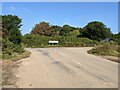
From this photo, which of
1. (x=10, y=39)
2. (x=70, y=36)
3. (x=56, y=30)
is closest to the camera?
(x=10, y=39)

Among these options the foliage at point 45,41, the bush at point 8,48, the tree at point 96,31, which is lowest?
the bush at point 8,48

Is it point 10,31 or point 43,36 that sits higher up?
point 43,36

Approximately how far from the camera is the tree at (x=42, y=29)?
368 ft

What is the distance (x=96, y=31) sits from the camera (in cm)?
9575

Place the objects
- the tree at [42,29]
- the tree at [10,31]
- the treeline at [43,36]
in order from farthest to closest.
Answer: the tree at [42,29], the tree at [10,31], the treeline at [43,36]

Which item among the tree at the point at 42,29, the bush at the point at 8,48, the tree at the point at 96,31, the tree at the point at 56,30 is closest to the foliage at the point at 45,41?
the tree at the point at 96,31

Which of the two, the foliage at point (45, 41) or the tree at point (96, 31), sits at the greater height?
the tree at point (96, 31)

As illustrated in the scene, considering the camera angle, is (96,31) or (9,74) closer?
(9,74)

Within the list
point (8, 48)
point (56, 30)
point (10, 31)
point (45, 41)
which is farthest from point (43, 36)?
point (8, 48)

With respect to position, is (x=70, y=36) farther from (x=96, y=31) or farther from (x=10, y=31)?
(x=10, y=31)

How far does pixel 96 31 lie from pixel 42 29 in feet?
77.4

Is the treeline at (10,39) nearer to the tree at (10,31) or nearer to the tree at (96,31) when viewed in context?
the tree at (10,31)

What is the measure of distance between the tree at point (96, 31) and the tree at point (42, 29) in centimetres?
1744

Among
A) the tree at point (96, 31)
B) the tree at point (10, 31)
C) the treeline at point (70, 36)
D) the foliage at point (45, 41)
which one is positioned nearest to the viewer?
the tree at point (10, 31)
